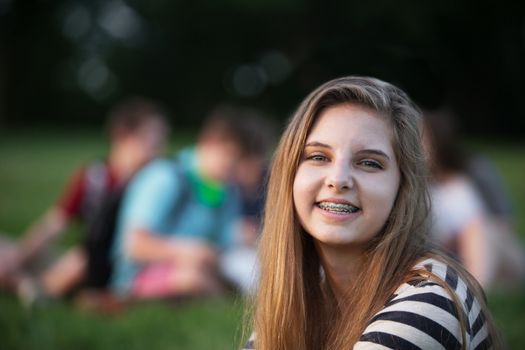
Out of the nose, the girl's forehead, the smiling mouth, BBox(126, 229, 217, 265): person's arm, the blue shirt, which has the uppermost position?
the girl's forehead

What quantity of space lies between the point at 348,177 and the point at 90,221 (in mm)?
3397

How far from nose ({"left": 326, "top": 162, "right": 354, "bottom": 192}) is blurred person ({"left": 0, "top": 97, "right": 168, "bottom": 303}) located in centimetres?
300

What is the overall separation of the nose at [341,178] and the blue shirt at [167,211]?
110 inches

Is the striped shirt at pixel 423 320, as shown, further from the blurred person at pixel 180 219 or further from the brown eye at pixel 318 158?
the blurred person at pixel 180 219

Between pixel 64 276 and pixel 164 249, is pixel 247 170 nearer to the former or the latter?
pixel 164 249

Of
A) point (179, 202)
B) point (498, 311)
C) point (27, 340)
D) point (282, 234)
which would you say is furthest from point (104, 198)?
point (282, 234)

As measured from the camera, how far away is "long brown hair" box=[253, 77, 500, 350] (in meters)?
1.72

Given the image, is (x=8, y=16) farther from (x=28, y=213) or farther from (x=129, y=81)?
(x=28, y=213)

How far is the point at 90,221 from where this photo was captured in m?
4.72

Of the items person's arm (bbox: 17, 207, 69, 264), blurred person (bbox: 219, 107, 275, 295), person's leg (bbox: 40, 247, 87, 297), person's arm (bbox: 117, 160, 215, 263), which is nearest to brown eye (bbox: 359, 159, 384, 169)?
blurred person (bbox: 219, 107, 275, 295)

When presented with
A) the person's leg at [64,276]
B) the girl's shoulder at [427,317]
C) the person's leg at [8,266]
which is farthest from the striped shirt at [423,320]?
the person's leg at [8,266]

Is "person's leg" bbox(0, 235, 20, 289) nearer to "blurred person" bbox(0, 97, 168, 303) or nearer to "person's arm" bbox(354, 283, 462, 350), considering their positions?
"blurred person" bbox(0, 97, 168, 303)

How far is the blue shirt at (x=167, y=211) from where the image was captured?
4.37 meters

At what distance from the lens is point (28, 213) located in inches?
292
